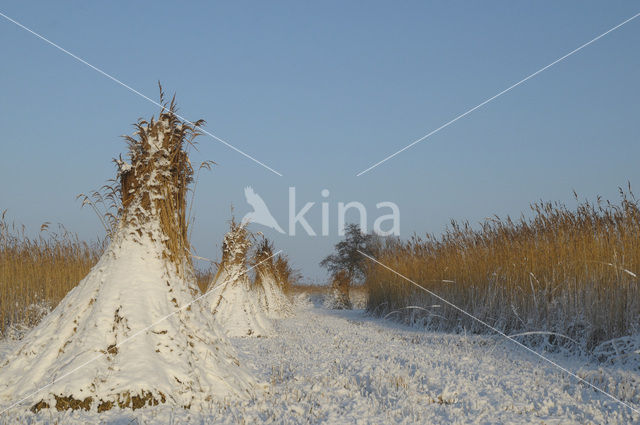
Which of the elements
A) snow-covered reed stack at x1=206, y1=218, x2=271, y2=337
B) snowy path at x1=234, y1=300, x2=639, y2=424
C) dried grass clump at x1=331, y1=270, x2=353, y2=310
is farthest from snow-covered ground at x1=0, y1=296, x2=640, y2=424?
dried grass clump at x1=331, y1=270, x2=353, y2=310

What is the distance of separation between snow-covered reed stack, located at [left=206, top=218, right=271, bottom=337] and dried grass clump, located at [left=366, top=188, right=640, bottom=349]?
4477mm

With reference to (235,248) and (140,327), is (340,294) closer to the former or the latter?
(235,248)

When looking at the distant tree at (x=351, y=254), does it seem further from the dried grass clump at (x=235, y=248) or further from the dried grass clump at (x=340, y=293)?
the dried grass clump at (x=235, y=248)

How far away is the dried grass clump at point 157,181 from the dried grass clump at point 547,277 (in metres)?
5.94

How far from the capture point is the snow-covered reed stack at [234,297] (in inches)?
422

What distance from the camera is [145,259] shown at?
457 centimetres

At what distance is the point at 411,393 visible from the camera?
441 cm

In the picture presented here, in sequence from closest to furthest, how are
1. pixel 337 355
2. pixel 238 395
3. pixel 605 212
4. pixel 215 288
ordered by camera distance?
pixel 238 395 → pixel 337 355 → pixel 605 212 → pixel 215 288

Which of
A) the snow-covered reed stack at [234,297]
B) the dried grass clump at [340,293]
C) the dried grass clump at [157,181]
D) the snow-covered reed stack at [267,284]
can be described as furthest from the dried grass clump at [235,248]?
the dried grass clump at [340,293]

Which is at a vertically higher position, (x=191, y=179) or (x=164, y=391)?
(x=191, y=179)

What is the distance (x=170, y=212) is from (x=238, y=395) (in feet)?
6.34

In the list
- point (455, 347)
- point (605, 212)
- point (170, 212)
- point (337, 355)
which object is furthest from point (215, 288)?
point (605, 212)

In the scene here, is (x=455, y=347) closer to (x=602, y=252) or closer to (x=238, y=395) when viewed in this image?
(x=602, y=252)

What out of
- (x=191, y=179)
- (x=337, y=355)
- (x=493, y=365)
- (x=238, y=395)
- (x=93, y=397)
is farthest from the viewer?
(x=337, y=355)
